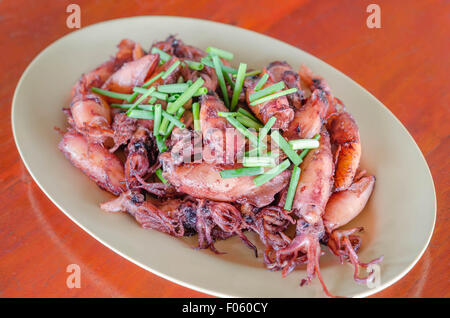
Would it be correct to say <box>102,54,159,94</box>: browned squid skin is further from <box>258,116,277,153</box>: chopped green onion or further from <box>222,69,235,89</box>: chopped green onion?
<box>258,116,277,153</box>: chopped green onion

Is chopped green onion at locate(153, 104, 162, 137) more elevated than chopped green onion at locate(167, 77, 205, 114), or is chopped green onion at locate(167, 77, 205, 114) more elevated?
chopped green onion at locate(167, 77, 205, 114)

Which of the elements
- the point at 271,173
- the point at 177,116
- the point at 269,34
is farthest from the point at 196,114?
the point at 269,34

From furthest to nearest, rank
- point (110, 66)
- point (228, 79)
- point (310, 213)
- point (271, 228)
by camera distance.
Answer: point (110, 66), point (228, 79), point (271, 228), point (310, 213)

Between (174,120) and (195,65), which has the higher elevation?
(195,65)

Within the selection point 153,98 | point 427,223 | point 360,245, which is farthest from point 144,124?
point 427,223

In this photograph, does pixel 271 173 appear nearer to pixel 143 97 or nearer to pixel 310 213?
pixel 310 213

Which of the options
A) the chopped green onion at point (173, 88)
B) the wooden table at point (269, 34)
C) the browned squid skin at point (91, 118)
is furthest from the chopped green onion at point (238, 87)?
the wooden table at point (269, 34)

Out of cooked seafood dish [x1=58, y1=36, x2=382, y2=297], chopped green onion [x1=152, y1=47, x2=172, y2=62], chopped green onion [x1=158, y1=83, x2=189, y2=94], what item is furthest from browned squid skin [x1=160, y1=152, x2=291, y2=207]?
chopped green onion [x1=152, y1=47, x2=172, y2=62]
